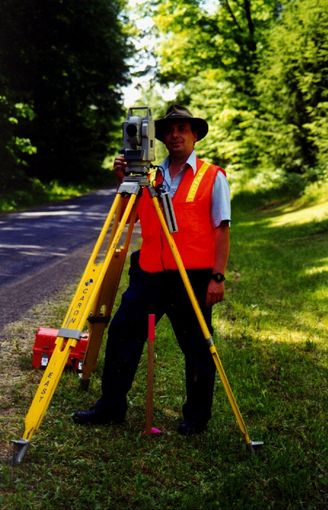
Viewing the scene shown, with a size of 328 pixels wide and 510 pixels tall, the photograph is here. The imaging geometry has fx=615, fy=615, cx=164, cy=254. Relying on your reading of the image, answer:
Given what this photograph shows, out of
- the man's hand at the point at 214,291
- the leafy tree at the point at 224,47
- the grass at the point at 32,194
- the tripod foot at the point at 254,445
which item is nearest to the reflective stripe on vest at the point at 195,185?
the man's hand at the point at 214,291

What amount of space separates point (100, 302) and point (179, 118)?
4.45 ft

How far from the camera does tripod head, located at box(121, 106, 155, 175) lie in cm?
358

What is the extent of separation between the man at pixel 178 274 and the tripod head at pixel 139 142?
0.37ft

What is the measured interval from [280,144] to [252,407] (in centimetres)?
1729

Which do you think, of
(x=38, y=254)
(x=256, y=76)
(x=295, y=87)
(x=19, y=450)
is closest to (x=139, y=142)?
(x=19, y=450)

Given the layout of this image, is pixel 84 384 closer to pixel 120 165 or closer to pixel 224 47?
pixel 120 165

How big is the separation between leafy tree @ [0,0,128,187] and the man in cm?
2114

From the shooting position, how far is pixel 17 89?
2750 centimetres

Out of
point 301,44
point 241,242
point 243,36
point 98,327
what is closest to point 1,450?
point 98,327

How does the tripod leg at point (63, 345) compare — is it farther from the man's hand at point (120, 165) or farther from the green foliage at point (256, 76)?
the green foliage at point (256, 76)

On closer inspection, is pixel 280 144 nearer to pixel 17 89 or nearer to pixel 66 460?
pixel 17 89

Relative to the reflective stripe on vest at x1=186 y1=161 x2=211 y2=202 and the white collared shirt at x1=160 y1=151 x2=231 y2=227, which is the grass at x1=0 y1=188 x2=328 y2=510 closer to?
the white collared shirt at x1=160 y1=151 x2=231 y2=227

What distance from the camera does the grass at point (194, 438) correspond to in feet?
10.2

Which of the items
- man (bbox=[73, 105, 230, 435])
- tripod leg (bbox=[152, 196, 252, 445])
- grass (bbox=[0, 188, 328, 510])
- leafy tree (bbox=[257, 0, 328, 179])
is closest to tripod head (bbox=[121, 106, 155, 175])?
man (bbox=[73, 105, 230, 435])
